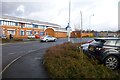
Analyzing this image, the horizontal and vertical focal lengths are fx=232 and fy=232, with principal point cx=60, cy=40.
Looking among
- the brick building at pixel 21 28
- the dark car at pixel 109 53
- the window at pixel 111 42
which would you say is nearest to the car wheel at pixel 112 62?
the dark car at pixel 109 53

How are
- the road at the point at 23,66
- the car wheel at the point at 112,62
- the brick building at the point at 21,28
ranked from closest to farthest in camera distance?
the road at the point at 23,66, the car wheel at the point at 112,62, the brick building at the point at 21,28

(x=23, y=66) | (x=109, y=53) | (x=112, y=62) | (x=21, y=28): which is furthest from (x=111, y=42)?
(x=21, y=28)

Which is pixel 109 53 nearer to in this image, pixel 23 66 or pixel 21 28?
pixel 23 66

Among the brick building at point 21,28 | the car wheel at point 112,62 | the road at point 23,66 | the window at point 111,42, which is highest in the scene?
the brick building at point 21,28

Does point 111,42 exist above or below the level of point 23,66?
above

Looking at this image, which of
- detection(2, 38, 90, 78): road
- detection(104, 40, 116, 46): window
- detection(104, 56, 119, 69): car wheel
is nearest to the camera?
detection(2, 38, 90, 78): road

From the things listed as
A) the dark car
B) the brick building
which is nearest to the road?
the dark car

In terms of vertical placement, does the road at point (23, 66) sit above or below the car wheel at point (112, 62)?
below

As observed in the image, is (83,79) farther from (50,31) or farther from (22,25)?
(22,25)

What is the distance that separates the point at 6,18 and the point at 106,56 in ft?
231

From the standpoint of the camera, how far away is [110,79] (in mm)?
7352

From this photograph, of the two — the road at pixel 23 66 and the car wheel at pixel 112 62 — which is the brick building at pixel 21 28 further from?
the car wheel at pixel 112 62

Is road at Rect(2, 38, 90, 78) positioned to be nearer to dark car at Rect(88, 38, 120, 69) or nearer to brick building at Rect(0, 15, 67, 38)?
dark car at Rect(88, 38, 120, 69)

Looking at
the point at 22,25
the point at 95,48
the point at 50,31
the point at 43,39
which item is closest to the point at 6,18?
the point at 22,25
